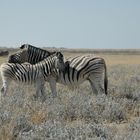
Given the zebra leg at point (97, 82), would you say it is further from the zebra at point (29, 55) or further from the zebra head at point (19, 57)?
the zebra head at point (19, 57)

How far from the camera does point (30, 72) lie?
1395cm

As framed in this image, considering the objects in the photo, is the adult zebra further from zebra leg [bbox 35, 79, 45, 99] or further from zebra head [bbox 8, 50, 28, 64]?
zebra head [bbox 8, 50, 28, 64]

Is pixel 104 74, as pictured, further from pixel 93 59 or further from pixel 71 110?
pixel 71 110

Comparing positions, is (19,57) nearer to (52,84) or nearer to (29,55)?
(29,55)

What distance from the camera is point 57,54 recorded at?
1436cm

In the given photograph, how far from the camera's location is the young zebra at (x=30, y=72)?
13930 mm

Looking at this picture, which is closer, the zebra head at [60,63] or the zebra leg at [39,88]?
the zebra leg at [39,88]

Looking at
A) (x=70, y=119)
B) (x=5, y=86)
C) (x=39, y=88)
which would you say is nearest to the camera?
(x=70, y=119)

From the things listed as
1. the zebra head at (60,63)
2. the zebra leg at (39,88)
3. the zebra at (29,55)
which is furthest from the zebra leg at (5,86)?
the zebra at (29,55)

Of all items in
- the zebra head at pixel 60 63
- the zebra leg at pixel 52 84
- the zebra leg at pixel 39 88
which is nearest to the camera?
the zebra leg at pixel 39 88

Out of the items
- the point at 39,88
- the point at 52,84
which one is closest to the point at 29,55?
the point at 52,84

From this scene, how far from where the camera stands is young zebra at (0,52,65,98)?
1393cm

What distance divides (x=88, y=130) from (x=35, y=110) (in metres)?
2.74

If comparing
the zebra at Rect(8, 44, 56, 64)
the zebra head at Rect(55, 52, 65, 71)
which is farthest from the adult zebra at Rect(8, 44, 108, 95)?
the zebra at Rect(8, 44, 56, 64)
